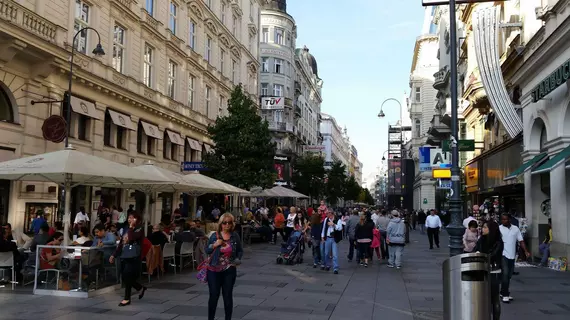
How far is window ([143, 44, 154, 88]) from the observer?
27234 mm

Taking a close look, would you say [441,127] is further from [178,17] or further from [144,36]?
[144,36]

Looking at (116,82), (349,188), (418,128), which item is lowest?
(349,188)

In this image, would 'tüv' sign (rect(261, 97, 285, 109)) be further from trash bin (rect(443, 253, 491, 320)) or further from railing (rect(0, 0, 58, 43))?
trash bin (rect(443, 253, 491, 320))

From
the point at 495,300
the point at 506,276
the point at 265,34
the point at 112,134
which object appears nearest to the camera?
the point at 495,300

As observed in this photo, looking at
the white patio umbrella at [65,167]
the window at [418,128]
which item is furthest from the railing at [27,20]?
the window at [418,128]

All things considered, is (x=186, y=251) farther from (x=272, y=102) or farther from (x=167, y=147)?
(x=272, y=102)

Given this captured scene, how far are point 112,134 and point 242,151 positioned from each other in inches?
257

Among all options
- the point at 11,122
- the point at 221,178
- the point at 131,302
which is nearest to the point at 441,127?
the point at 221,178

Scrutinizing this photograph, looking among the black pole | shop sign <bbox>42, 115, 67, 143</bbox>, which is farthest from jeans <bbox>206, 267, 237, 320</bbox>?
shop sign <bbox>42, 115, 67, 143</bbox>

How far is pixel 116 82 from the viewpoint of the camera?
78.0ft

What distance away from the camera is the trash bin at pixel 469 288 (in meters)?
5.54

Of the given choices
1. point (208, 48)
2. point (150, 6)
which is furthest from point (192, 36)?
point (150, 6)

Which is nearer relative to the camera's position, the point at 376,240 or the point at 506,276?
the point at 506,276

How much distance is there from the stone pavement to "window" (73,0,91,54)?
40.5 ft
